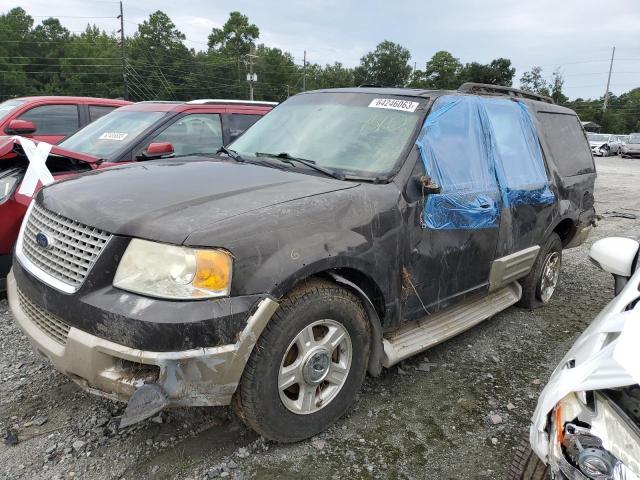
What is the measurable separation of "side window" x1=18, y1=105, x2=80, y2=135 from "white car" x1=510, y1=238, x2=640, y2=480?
7872mm

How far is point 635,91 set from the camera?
90.6 m

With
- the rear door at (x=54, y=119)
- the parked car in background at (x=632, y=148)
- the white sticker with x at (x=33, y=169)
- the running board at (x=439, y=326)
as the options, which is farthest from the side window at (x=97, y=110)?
the parked car in background at (x=632, y=148)

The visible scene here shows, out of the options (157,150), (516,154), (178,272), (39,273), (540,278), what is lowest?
(540,278)

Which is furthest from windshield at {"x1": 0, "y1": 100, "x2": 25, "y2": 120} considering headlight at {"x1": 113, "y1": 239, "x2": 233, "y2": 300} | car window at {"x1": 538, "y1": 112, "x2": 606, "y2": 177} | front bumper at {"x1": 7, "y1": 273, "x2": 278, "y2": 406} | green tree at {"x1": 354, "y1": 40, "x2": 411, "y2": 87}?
green tree at {"x1": 354, "y1": 40, "x2": 411, "y2": 87}

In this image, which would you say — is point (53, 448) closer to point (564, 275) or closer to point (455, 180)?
point (455, 180)

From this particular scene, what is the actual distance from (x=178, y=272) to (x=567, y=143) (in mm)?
4169

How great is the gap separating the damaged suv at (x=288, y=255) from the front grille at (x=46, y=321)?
1 cm

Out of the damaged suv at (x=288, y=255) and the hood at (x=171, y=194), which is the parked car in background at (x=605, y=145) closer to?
the damaged suv at (x=288, y=255)

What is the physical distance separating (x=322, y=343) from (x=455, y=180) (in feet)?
4.91

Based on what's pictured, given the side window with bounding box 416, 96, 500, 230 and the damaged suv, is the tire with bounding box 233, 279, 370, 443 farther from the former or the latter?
the side window with bounding box 416, 96, 500, 230

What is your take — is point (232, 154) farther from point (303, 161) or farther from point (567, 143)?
point (567, 143)

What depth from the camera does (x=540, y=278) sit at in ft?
15.3

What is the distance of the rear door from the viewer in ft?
25.0

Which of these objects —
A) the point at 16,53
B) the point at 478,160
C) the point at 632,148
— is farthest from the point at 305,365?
the point at 16,53
